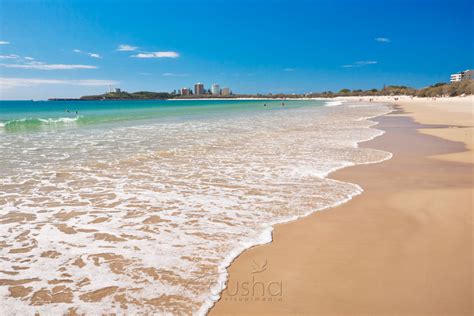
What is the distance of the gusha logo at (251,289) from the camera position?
3035 millimetres

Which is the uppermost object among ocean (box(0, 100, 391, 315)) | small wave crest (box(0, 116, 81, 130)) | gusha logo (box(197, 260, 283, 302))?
small wave crest (box(0, 116, 81, 130))

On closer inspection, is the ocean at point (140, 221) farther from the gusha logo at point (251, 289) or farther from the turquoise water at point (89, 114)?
the turquoise water at point (89, 114)

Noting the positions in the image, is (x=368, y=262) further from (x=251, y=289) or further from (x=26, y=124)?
(x=26, y=124)

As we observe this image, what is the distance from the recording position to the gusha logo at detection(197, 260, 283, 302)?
3035 mm

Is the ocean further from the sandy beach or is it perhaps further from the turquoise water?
the turquoise water

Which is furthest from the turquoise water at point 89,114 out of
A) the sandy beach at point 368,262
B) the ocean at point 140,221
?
the sandy beach at point 368,262

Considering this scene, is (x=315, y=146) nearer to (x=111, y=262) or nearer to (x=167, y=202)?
(x=167, y=202)

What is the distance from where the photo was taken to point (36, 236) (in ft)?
14.1

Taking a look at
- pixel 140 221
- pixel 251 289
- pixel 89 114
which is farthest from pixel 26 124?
pixel 251 289

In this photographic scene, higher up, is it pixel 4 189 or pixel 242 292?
pixel 4 189

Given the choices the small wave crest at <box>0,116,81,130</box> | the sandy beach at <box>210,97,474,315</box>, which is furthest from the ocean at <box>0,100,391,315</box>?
the small wave crest at <box>0,116,81,130</box>

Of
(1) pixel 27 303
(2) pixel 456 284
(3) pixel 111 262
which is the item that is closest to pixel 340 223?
(2) pixel 456 284

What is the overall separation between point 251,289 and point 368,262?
1.35m

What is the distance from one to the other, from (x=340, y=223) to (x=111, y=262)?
307 cm
